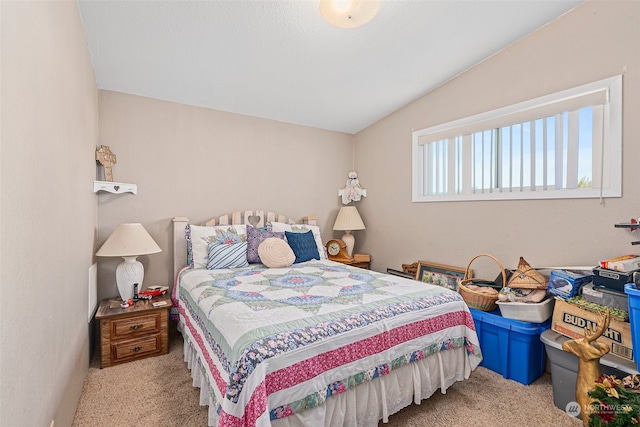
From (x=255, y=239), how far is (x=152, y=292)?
0.99 m

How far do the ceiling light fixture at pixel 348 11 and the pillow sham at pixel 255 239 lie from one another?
189cm

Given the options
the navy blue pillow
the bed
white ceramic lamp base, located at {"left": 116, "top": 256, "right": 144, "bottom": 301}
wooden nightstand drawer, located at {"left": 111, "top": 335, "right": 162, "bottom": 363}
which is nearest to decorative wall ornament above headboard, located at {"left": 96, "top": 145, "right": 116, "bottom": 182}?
white ceramic lamp base, located at {"left": 116, "top": 256, "right": 144, "bottom": 301}

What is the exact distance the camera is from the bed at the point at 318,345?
1.21 metres

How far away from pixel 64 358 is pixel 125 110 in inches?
85.1

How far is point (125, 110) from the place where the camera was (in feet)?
8.92

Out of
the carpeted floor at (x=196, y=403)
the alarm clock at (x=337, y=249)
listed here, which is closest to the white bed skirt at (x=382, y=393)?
the carpeted floor at (x=196, y=403)

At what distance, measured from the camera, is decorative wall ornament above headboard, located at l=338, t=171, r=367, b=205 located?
13.2 feet

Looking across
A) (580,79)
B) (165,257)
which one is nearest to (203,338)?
(165,257)

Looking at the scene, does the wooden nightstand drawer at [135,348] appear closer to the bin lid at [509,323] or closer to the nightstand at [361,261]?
the nightstand at [361,261]

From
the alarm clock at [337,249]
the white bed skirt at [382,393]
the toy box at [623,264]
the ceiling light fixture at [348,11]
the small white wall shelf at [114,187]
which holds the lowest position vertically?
the white bed skirt at [382,393]

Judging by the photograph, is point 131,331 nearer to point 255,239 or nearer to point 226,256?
point 226,256

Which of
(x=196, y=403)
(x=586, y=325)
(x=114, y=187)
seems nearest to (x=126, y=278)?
(x=114, y=187)

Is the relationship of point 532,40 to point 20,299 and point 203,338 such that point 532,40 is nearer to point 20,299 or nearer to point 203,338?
A: point 203,338

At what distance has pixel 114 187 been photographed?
2.55m
